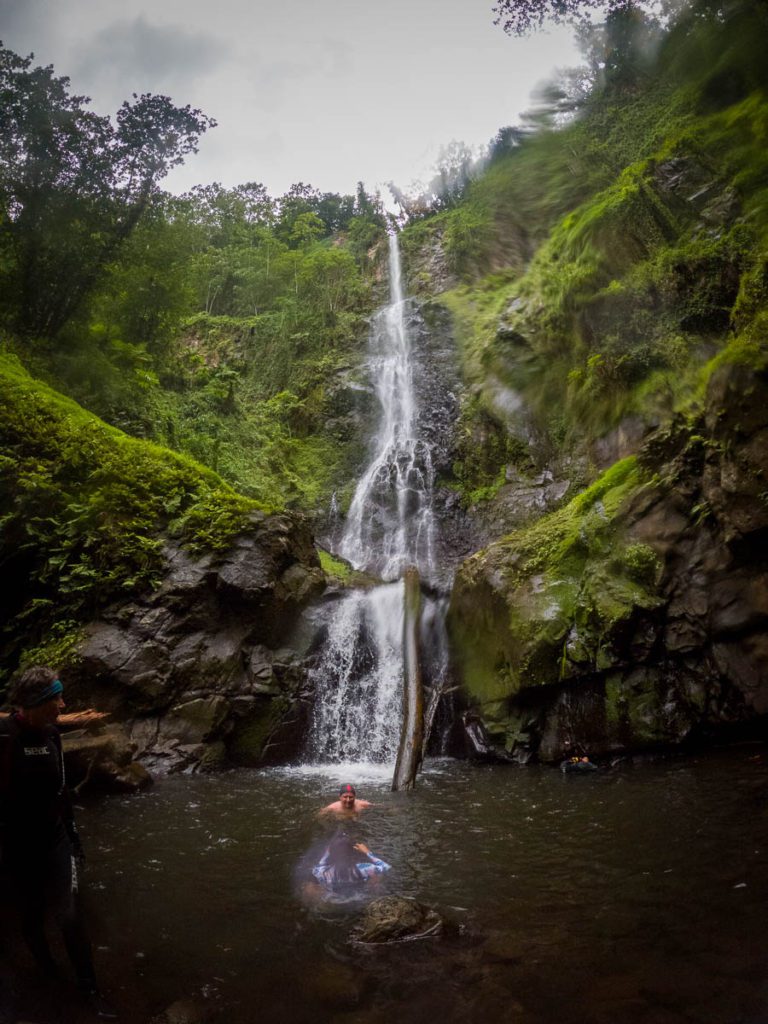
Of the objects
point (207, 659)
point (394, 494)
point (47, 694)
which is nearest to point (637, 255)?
point (394, 494)

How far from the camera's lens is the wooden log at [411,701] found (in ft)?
27.8

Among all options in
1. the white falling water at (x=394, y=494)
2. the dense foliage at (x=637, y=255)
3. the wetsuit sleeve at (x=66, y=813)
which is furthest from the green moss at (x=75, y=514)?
the dense foliage at (x=637, y=255)

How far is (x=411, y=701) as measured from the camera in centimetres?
988

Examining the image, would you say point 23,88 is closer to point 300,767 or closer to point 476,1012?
point 300,767

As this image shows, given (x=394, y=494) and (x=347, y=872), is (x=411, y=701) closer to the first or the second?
(x=347, y=872)

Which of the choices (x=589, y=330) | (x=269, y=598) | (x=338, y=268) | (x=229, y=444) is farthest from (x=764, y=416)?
(x=338, y=268)

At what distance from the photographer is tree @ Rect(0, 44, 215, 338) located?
13.3 metres

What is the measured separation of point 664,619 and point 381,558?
33.8ft

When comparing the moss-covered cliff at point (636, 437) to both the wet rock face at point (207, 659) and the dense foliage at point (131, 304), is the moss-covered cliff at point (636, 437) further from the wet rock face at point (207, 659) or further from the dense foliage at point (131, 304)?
the dense foliage at point (131, 304)

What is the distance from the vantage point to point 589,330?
607 inches

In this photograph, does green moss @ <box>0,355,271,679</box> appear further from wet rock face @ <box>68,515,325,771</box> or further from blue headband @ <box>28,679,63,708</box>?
blue headband @ <box>28,679,63,708</box>

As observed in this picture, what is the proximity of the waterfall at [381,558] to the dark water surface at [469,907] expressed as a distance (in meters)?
3.54

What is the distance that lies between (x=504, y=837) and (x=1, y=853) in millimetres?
4637

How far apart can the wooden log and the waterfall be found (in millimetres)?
923
